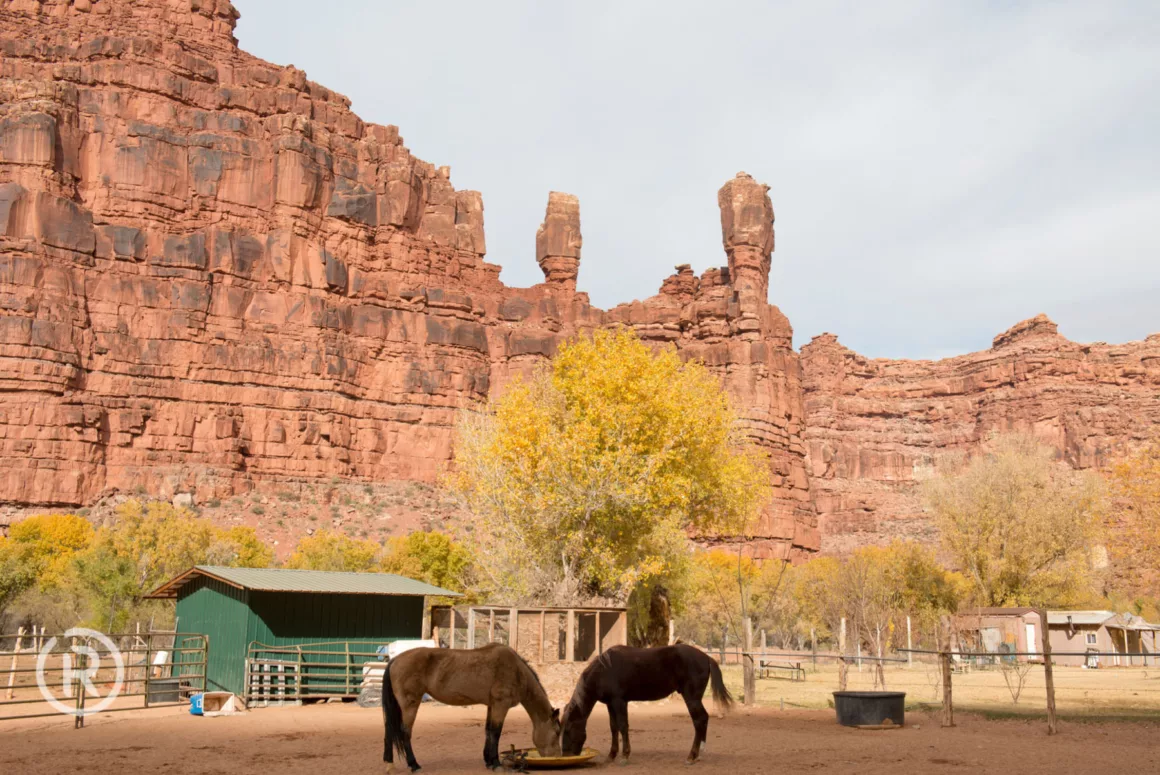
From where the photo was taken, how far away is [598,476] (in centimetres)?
3078

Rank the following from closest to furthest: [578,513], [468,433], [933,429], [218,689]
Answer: [218,689], [578,513], [468,433], [933,429]

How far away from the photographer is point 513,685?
45.6 feet

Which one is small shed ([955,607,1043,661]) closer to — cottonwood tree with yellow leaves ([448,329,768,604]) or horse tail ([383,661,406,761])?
cottonwood tree with yellow leaves ([448,329,768,604])

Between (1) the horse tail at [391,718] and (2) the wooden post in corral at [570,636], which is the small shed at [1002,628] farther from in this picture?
(1) the horse tail at [391,718]

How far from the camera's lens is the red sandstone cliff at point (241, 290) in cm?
8475

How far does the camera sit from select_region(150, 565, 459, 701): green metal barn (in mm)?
25453


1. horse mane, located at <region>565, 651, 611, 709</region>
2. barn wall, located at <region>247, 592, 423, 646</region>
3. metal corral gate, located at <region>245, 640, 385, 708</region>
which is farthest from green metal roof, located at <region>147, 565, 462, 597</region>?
horse mane, located at <region>565, 651, 611, 709</region>

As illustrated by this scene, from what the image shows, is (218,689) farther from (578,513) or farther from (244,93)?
(244,93)

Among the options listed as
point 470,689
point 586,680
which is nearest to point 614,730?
point 586,680

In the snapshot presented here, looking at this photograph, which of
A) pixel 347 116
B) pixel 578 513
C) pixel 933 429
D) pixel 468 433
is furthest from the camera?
pixel 933 429

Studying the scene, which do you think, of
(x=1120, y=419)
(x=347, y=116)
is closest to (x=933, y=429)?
(x=1120, y=419)

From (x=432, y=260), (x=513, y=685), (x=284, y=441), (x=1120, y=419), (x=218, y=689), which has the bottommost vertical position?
(x=218, y=689)

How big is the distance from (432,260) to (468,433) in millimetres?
78050

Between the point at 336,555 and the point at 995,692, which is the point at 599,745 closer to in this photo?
the point at 995,692
